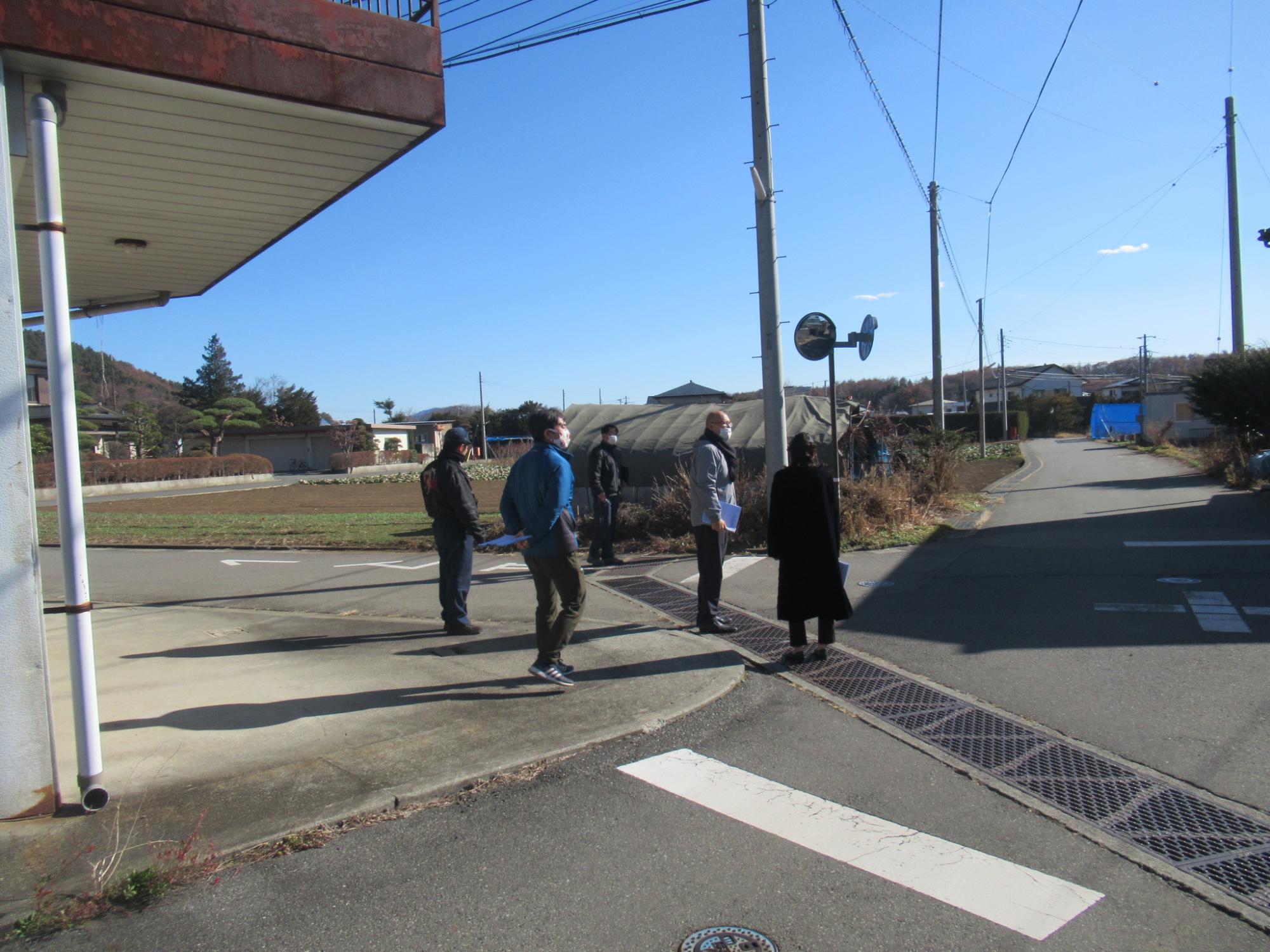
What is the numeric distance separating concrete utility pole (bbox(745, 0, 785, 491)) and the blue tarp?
5456 centimetres

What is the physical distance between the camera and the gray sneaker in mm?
5727

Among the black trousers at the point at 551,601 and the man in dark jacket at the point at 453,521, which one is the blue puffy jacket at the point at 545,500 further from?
the man in dark jacket at the point at 453,521

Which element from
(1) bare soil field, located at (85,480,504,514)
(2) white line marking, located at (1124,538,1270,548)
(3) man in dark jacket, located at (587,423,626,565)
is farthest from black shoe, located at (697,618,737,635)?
(1) bare soil field, located at (85,480,504,514)

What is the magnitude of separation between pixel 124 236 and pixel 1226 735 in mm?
8457

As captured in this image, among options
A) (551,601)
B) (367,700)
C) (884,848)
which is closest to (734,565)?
(551,601)

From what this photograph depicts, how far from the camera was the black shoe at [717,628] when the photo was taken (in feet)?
23.5

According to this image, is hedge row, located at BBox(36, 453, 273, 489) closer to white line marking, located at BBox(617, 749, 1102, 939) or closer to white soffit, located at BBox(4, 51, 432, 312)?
white soffit, located at BBox(4, 51, 432, 312)

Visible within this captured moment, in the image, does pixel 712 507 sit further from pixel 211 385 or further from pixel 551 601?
pixel 211 385

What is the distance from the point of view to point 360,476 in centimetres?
4981

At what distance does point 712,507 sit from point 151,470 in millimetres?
44720

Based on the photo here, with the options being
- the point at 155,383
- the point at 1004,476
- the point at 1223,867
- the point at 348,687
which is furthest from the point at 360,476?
the point at 155,383

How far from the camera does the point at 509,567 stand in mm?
11398

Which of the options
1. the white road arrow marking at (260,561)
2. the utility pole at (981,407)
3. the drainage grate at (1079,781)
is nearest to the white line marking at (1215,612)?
the drainage grate at (1079,781)

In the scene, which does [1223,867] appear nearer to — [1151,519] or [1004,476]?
[1151,519]
